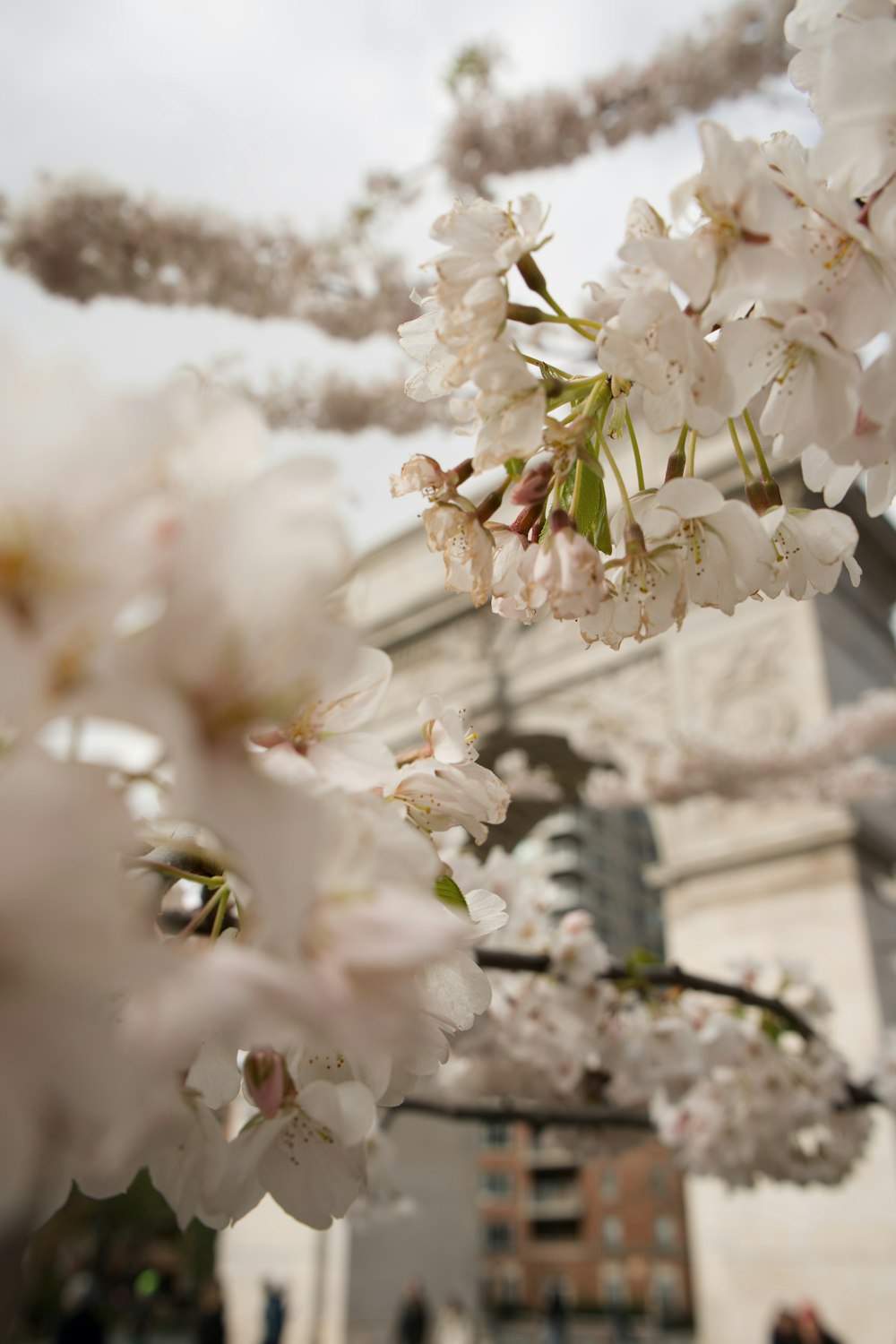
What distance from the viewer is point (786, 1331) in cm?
418

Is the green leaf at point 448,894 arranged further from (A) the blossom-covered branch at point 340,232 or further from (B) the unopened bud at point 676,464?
(A) the blossom-covered branch at point 340,232

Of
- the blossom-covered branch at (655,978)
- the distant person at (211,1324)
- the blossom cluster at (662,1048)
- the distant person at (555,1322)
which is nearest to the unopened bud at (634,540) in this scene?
the blossom-covered branch at (655,978)

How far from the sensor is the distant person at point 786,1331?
4.14 meters

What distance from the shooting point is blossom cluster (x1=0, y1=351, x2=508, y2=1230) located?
0.24 meters

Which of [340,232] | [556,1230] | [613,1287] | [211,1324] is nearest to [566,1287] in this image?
[613,1287]

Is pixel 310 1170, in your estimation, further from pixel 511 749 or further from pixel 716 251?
pixel 511 749

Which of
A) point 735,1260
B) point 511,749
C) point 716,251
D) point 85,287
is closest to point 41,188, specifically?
point 85,287

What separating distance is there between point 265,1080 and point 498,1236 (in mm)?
43188

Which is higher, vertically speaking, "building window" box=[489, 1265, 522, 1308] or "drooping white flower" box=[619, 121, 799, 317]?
"drooping white flower" box=[619, 121, 799, 317]

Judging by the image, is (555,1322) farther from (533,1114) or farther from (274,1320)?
(533,1114)

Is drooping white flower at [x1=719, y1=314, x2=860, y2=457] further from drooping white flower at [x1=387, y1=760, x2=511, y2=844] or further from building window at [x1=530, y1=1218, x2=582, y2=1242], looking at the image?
building window at [x1=530, y1=1218, x2=582, y2=1242]

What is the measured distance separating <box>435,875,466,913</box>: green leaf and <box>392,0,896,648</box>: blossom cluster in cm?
16

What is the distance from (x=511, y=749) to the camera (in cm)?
759

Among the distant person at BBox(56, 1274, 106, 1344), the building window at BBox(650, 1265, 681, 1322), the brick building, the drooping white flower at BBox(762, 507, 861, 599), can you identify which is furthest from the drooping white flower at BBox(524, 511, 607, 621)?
the building window at BBox(650, 1265, 681, 1322)
